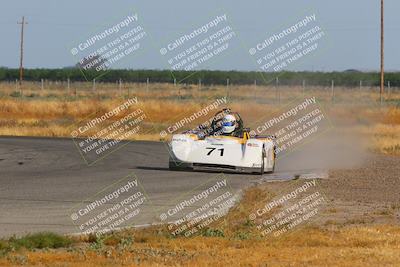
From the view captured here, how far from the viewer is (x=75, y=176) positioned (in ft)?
79.7

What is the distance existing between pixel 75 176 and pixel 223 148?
359 centimetres

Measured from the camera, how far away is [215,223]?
15570mm

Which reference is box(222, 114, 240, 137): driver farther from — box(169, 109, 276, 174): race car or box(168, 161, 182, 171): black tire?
box(168, 161, 182, 171): black tire

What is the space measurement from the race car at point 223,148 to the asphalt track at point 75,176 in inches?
11.7

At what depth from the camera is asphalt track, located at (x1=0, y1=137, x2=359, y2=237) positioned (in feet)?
54.3

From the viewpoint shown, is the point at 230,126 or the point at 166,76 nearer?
the point at 230,126

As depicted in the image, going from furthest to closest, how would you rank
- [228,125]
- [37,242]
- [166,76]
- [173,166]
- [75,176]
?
[166,76]
[173,166]
[228,125]
[75,176]
[37,242]

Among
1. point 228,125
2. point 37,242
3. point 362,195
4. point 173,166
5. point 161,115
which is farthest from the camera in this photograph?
point 161,115

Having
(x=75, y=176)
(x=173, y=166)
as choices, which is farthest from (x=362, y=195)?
(x=75, y=176)

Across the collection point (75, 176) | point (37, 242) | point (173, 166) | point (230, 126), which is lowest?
point (173, 166)

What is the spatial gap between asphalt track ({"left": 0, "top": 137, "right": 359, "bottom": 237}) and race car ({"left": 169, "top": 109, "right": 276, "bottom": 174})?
0.30 m

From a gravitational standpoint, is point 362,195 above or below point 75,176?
above

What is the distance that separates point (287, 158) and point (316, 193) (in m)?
11.9

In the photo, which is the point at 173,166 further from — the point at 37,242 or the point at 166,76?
the point at 166,76
